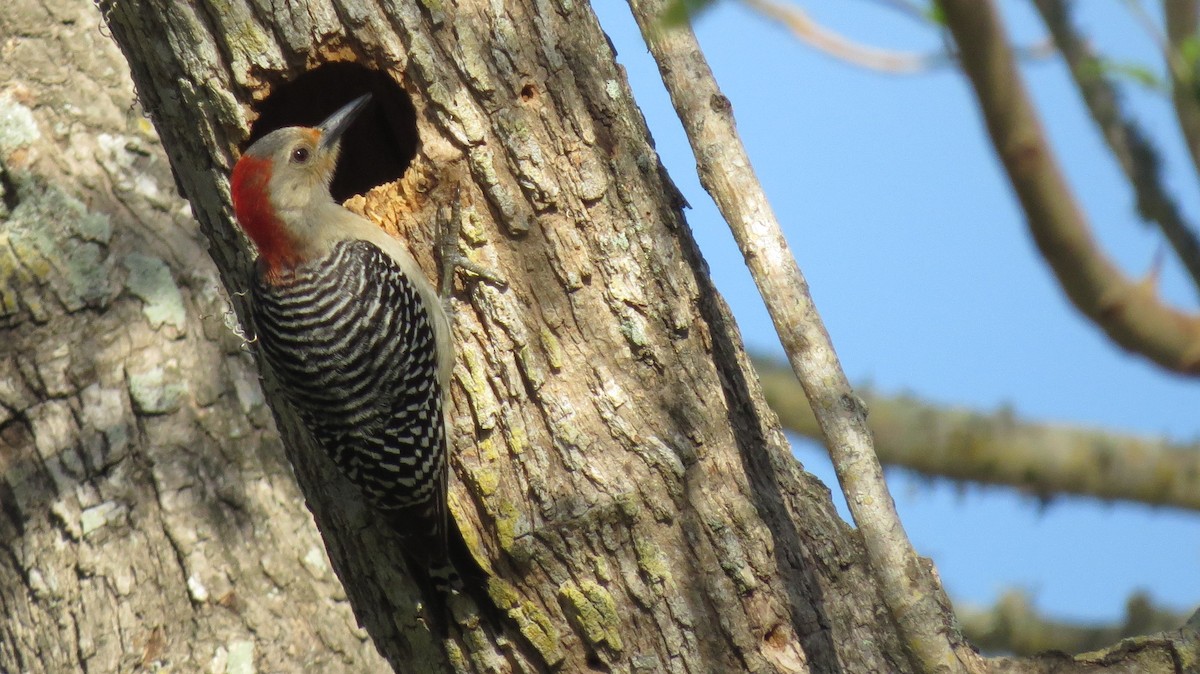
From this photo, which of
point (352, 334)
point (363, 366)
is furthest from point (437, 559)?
point (352, 334)

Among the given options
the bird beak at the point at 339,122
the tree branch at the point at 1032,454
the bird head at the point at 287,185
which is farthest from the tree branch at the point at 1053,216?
the tree branch at the point at 1032,454

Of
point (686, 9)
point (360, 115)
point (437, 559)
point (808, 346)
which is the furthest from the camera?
point (360, 115)

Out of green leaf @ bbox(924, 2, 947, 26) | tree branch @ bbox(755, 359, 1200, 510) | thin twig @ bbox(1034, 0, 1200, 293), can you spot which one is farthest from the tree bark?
tree branch @ bbox(755, 359, 1200, 510)

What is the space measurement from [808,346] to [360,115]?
229cm

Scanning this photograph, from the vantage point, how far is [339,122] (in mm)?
4777

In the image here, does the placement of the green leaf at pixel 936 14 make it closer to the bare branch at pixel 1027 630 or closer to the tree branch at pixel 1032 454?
the tree branch at pixel 1032 454

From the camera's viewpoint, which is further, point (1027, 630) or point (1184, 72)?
point (1027, 630)

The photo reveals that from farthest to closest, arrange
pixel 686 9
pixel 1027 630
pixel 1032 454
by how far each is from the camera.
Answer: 1. pixel 1027 630
2. pixel 1032 454
3. pixel 686 9

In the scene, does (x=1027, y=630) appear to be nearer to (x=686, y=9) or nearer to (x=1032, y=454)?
(x=1032, y=454)

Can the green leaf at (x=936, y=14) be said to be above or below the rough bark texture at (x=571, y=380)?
above

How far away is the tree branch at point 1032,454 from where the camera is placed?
6727 millimetres

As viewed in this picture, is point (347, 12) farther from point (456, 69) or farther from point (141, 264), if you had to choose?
point (141, 264)

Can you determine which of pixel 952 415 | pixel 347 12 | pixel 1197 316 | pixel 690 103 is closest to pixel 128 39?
pixel 347 12

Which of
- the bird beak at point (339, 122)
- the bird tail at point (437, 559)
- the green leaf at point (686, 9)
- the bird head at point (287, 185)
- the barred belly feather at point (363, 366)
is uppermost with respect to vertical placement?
the bird beak at point (339, 122)
